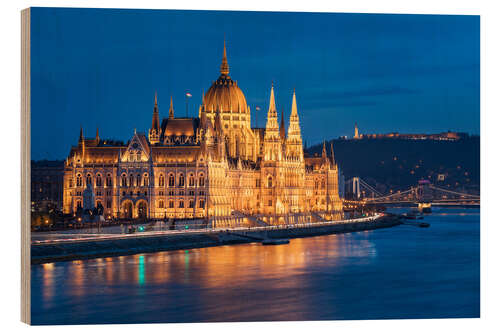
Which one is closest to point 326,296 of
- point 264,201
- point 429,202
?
point 264,201

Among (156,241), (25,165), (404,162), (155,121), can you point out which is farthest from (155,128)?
(25,165)

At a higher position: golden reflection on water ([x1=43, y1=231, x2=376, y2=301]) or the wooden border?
the wooden border

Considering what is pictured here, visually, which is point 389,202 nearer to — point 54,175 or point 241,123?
point 241,123

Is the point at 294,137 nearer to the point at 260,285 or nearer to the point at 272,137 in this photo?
the point at 272,137

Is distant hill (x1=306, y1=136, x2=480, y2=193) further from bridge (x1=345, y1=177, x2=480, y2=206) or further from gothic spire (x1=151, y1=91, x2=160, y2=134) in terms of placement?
gothic spire (x1=151, y1=91, x2=160, y2=134)

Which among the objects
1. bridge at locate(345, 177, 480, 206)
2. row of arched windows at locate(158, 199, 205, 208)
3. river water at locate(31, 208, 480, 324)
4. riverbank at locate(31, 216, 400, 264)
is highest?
row of arched windows at locate(158, 199, 205, 208)

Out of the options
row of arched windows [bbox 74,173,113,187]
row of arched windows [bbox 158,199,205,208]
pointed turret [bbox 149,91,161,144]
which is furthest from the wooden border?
pointed turret [bbox 149,91,161,144]
